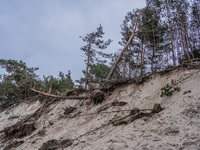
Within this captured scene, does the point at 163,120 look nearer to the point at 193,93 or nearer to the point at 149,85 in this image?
the point at 193,93

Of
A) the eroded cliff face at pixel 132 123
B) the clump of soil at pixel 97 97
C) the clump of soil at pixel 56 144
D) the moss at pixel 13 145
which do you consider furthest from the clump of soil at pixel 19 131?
the clump of soil at pixel 97 97

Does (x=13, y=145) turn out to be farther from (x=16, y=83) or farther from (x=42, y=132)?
(x=16, y=83)

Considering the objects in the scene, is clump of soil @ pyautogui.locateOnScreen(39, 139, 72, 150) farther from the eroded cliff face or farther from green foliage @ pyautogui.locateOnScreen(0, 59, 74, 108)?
green foliage @ pyautogui.locateOnScreen(0, 59, 74, 108)

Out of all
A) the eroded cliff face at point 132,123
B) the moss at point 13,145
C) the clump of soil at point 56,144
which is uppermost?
the eroded cliff face at point 132,123

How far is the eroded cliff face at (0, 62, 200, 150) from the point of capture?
126 inches

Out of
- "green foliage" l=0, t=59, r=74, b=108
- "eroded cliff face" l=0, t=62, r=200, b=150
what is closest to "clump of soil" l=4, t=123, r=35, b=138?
"eroded cliff face" l=0, t=62, r=200, b=150

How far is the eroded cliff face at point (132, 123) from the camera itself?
321cm

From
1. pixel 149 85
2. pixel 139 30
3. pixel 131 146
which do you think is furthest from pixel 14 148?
pixel 139 30

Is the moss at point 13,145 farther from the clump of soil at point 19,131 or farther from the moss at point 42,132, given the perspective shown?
the moss at point 42,132

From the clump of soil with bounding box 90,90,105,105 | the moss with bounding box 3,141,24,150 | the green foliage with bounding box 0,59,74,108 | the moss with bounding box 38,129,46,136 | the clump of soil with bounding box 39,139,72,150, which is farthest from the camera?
the green foliage with bounding box 0,59,74,108

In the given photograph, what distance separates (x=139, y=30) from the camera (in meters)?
11.7

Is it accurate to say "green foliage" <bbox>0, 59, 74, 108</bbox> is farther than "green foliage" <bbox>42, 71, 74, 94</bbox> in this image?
Yes

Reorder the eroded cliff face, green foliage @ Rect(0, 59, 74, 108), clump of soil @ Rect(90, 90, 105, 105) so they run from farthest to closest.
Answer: green foliage @ Rect(0, 59, 74, 108) < clump of soil @ Rect(90, 90, 105, 105) < the eroded cliff face

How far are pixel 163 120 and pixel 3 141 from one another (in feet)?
A: 19.7
